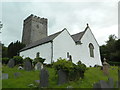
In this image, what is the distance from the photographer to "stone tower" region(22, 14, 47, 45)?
4739 cm

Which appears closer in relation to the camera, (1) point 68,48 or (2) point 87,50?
(1) point 68,48

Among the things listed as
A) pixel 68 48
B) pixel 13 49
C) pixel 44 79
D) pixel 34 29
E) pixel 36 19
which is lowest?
pixel 44 79

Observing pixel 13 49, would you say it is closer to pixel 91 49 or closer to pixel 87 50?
pixel 87 50

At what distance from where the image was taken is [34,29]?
159ft

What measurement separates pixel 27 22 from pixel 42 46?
1065 inches

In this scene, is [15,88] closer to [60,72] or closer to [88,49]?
[60,72]

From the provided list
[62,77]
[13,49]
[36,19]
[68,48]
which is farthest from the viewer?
[36,19]

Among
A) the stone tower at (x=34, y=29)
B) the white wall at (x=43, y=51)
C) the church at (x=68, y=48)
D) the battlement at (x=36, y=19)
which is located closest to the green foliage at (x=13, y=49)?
the church at (x=68, y=48)

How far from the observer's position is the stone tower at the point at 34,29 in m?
47.4

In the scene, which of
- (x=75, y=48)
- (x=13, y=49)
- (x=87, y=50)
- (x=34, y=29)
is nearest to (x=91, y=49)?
(x=87, y=50)

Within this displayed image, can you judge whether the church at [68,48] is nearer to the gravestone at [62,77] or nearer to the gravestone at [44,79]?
the gravestone at [62,77]

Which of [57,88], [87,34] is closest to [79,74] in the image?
[57,88]

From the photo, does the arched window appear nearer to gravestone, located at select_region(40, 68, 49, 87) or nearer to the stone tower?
gravestone, located at select_region(40, 68, 49, 87)

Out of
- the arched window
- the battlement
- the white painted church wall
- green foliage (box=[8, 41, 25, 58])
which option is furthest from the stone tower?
the arched window
